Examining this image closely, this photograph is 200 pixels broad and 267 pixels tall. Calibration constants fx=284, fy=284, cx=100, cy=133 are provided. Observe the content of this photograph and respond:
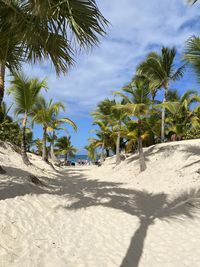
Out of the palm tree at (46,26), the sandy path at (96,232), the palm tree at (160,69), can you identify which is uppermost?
the palm tree at (160,69)

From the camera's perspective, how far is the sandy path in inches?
202

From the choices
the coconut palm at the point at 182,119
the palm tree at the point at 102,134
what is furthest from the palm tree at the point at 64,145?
the coconut palm at the point at 182,119

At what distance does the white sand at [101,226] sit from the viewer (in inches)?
204

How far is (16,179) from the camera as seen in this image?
33.8 ft

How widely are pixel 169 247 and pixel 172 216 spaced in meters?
2.22

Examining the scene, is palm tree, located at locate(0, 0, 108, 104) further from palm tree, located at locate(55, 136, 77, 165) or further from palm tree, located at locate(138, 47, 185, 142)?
palm tree, located at locate(55, 136, 77, 165)

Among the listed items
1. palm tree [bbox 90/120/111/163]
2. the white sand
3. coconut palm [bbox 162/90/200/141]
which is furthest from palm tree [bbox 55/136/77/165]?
the white sand

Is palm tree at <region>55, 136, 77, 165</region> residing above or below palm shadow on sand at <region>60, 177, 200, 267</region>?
above

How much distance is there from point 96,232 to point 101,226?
1.45 ft

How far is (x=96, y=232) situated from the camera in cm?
673

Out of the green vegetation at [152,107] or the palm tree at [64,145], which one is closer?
the green vegetation at [152,107]

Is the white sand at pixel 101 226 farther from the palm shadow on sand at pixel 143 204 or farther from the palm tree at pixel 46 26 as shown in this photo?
the palm tree at pixel 46 26

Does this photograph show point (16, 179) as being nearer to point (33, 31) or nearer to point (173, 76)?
point (33, 31)

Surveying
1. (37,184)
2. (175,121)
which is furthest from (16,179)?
(175,121)
